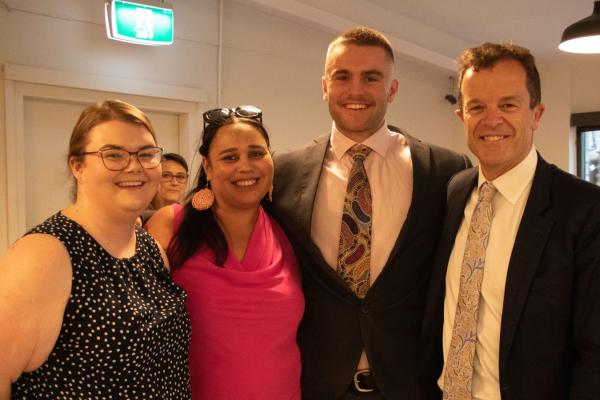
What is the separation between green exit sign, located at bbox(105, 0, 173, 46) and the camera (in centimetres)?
337

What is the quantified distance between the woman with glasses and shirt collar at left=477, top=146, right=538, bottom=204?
236 cm

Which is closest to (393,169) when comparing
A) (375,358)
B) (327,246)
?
(327,246)

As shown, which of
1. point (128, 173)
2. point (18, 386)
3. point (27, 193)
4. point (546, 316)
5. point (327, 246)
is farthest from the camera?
point (27, 193)

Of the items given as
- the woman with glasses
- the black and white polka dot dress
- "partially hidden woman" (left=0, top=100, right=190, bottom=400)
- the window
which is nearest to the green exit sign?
the woman with glasses

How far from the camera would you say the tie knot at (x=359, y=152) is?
1969 mm

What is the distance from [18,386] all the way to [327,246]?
1068mm

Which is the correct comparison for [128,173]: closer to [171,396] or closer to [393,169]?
[171,396]

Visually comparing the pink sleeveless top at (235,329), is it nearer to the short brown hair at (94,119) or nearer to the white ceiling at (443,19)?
the short brown hair at (94,119)

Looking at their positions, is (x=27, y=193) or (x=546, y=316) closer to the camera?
(x=546, y=316)

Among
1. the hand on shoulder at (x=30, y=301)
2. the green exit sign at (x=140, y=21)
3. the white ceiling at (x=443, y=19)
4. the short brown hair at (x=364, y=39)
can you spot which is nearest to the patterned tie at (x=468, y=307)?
→ the short brown hair at (x=364, y=39)

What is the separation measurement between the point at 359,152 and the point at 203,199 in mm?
620

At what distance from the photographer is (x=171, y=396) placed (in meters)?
1.46

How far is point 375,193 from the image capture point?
6.28ft

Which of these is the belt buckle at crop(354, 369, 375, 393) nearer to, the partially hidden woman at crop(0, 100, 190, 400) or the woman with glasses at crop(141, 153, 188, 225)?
the partially hidden woman at crop(0, 100, 190, 400)
